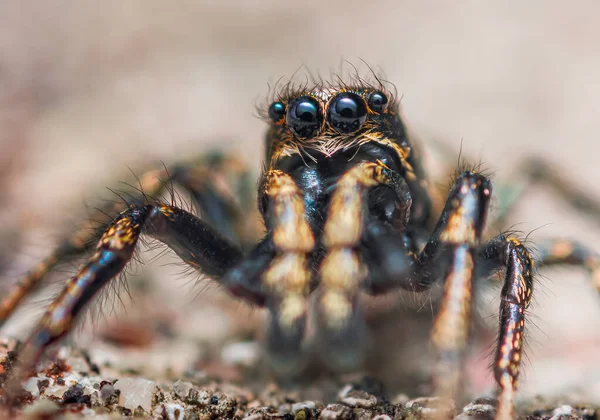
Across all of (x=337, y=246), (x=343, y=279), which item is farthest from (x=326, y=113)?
(x=343, y=279)

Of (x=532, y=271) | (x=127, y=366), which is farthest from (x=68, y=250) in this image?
(x=532, y=271)

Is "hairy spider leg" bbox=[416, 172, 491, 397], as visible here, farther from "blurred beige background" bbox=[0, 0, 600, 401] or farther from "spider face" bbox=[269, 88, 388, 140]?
"blurred beige background" bbox=[0, 0, 600, 401]

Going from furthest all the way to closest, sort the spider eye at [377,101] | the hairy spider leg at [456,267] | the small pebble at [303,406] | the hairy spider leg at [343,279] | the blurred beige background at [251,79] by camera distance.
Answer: the blurred beige background at [251,79] < the spider eye at [377,101] < the small pebble at [303,406] < the hairy spider leg at [343,279] < the hairy spider leg at [456,267]

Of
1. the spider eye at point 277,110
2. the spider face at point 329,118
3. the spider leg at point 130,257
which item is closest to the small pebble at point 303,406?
the spider leg at point 130,257

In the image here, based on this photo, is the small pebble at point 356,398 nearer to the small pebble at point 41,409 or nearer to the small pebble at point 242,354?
the small pebble at point 242,354

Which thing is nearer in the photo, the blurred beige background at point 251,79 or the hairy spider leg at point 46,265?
the hairy spider leg at point 46,265

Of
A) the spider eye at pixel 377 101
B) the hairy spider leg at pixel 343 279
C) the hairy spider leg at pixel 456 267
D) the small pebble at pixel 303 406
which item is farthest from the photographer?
the spider eye at pixel 377 101

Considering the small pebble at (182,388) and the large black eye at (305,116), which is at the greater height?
the large black eye at (305,116)

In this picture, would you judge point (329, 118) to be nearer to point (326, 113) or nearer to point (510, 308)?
point (326, 113)
